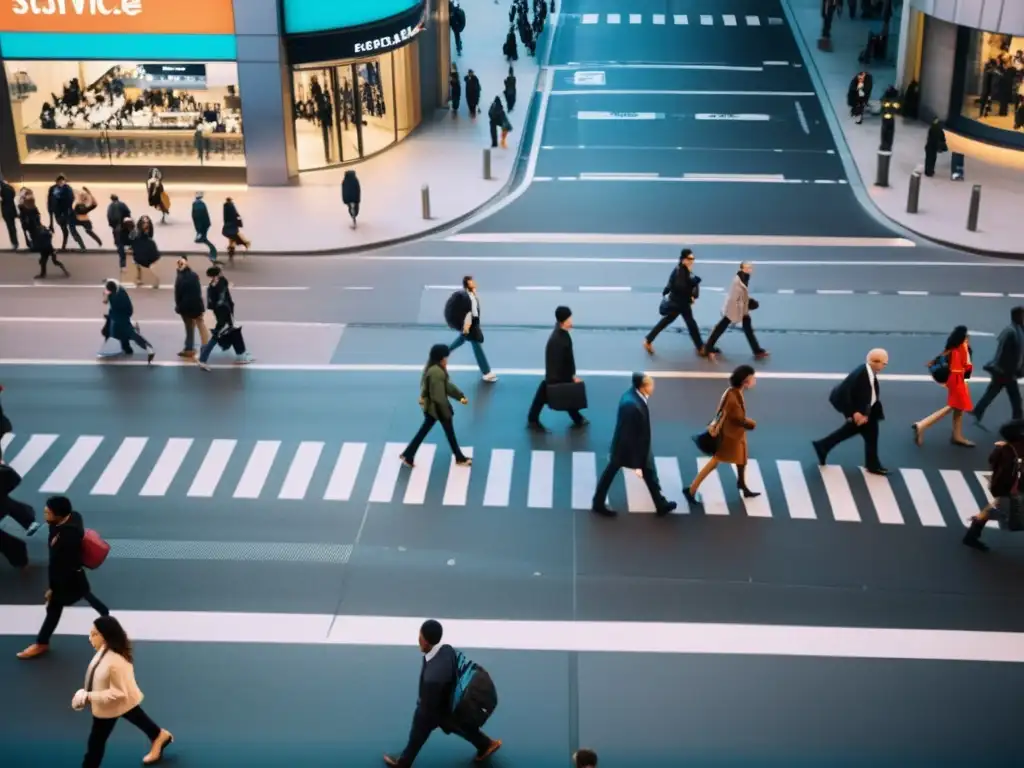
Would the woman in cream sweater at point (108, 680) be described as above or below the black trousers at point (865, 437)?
above

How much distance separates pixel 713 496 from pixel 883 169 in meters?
16.6

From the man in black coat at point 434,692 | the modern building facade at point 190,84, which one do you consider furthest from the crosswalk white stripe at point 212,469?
the modern building facade at point 190,84

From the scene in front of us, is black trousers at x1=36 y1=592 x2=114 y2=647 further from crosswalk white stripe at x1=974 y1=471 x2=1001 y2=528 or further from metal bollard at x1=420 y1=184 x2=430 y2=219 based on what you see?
metal bollard at x1=420 y1=184 x2=430 y2=219

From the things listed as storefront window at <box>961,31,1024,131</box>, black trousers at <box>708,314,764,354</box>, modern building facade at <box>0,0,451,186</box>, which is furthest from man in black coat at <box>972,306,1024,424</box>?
storefront window at <box>961,31,1024,131</box>

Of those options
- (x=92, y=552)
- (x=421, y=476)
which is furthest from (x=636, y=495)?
(x=92, y=552)

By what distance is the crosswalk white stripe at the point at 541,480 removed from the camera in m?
15.4

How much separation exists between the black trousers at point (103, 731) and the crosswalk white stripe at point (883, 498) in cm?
860

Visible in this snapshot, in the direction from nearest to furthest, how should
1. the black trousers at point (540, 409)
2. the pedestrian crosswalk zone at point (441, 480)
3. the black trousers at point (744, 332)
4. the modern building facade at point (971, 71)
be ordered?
the pedestrian crosswalk zone at point (441, 480)
the black trousers at point (540, 409)
the black trousers at point (744, 332)
the modern building facade at point (971, 71)

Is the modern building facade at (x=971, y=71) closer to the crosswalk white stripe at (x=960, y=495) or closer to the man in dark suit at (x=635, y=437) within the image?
the crosswalk white stripe at (x=960, y=495)

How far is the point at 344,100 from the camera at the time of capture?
103 ft

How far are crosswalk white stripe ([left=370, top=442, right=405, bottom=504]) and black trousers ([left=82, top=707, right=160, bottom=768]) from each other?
498cm

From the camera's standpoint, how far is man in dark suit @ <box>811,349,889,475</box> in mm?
15086

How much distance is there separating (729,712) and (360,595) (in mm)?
4128

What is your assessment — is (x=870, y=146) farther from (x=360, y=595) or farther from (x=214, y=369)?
(x=360, y=595)
